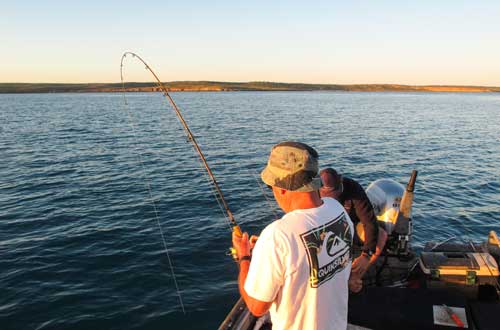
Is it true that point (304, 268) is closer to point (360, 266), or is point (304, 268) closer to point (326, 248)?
point (326, 248)

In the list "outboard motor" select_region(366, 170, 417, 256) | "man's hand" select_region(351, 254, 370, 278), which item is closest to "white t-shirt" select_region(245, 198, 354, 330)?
"man's hand" select_region(351, 254, 370, 278)

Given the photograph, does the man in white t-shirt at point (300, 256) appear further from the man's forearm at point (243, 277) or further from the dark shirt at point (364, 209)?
the dark shirt at point (364, 209)

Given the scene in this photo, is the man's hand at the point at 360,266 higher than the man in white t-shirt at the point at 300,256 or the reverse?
the reverse

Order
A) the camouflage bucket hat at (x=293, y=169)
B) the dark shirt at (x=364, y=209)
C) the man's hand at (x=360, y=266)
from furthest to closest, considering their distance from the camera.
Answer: the dark shirt at (x=364, y=209) < the man's hand at (x=360, y=266) < the camouflage bucket hat at (x=293, y=169)

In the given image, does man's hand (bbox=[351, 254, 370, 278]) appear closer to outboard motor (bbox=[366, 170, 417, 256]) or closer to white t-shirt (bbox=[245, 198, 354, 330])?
outboard motor (bbox=[366, 170, 417, 256])

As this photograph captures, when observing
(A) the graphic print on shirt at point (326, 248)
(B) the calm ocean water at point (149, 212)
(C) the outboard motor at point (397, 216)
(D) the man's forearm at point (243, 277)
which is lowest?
(B) the calm ocean water at point (149, 212)

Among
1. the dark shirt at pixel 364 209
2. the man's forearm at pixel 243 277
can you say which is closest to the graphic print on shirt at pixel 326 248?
the man's forearm at pixel 243 277

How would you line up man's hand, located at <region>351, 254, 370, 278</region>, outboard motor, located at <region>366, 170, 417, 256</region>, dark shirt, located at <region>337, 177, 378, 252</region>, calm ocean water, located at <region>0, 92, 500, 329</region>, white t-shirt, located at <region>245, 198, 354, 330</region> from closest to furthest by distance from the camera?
white t-shirt, located at <region>245, 198, 354, 330</region>
man's hand, located at <region>351, 254, 370, 278</region>
dark shirt, located at <region>337, 177, 378, 252</region>
outboard motor, located at <region>366, 170, 417, 256</region>
calm ocean water, located at <region>0, 92, 500, 329</region>

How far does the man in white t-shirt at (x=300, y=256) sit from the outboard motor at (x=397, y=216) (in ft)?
13.7

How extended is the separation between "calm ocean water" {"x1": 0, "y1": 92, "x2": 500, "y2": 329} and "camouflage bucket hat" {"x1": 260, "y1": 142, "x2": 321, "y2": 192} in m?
5.46

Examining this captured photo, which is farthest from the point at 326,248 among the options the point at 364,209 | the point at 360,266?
the point at 364,209

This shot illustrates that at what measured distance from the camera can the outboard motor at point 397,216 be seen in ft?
20.5

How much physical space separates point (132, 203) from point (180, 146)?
481 inches

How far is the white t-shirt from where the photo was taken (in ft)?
6.88
